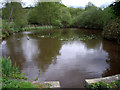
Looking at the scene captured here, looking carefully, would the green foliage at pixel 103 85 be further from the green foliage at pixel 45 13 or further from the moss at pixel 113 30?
the green foliage at pixel 45 13

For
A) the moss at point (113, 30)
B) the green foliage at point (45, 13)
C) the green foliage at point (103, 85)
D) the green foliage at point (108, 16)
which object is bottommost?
the green foliage at point (103, 85)

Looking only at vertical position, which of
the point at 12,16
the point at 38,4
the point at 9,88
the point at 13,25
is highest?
the point at 38,4

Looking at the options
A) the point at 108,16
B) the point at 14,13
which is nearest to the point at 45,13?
the point at 14,13

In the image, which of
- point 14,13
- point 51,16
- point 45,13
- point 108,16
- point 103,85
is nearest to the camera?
point 103,85

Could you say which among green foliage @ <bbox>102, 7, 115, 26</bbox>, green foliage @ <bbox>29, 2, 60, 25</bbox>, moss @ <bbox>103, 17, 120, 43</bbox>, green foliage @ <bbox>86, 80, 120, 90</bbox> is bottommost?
green foliage @ <bbox>86, 80, 120, 90</bbox>

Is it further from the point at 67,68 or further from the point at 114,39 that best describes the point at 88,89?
the point at 114,39

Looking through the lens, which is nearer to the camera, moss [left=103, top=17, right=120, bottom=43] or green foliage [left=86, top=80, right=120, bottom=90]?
green foliage [left=86, top=80, right=120, bottom=90]

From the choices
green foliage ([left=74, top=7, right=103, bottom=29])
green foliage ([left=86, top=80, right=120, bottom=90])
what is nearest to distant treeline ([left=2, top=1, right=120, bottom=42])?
green foliage ([left=74, top=7, right=103, bottom=29])

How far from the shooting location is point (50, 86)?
2518 millimetres

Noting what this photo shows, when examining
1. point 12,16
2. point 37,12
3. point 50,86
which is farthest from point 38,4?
point 50,86

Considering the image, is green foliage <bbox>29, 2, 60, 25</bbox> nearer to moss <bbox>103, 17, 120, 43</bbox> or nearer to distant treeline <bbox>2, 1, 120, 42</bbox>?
distant treeline <bbox>2, 1, 120, 42</bbox>

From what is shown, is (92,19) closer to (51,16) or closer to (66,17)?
(66,17)

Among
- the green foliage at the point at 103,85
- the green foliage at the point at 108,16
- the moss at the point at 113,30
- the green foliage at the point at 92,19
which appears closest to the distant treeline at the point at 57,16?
the green foliage at the point at 92,19

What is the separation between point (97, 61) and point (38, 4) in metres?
22.9
